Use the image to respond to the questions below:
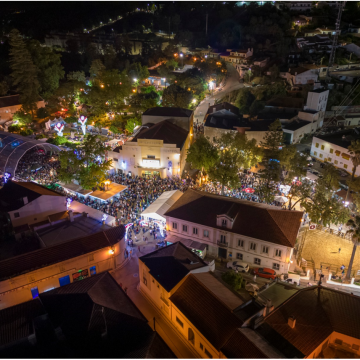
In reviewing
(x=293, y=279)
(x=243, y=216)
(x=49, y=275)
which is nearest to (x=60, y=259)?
(x=49, y=275)

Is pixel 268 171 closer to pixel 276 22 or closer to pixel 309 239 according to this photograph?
pixel 309 239

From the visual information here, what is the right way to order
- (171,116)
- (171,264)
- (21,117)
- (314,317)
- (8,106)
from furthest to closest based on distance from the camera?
(8,106), (21,117), (171,116), (171,264), (314,317)

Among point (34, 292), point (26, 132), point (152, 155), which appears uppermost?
point (152, 155)

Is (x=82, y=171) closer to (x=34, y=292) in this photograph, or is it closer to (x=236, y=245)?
(x=34, y=292)

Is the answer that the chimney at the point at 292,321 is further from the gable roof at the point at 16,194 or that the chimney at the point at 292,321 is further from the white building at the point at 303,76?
the white building at the point at 303,76

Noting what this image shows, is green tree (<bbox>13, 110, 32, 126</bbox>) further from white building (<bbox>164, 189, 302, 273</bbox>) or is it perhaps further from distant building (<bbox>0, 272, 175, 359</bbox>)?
distant building (<bbox>0, 272, 175, 359</bbox>)

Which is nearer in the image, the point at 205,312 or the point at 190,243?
the point at 205,312

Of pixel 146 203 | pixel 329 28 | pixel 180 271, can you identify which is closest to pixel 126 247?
pixel 146 203
